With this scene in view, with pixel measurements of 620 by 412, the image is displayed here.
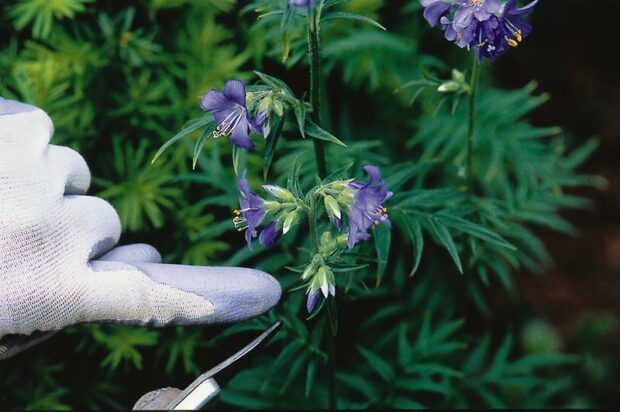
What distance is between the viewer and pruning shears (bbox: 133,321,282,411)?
1.24 meters

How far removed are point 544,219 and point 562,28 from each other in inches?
68.1

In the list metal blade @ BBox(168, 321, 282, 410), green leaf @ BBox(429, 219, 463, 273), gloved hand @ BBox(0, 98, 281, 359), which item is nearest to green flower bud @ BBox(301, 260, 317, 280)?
gloved hand @ BBox(0, 98, 281, 359)

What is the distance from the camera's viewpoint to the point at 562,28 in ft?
11.3

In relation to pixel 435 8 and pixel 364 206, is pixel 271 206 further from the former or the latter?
pixel 435 8

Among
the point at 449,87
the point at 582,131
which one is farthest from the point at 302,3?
the point at 582,131

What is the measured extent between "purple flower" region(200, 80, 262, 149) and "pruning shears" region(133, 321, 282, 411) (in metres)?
0.38

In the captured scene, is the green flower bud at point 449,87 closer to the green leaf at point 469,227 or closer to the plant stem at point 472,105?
the plant stem at point 472,105

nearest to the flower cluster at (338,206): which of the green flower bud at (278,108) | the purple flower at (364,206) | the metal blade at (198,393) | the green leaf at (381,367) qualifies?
the purple flower at (364,206)

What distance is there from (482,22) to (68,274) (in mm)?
853

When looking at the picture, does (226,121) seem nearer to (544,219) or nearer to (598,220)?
(544,219)

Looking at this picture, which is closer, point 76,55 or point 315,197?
point 315,197

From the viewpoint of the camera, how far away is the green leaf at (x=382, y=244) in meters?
1.57

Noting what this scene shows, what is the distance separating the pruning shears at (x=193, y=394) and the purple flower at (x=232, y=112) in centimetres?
38

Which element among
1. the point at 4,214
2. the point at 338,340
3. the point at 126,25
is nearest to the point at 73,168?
the point at 4,214
